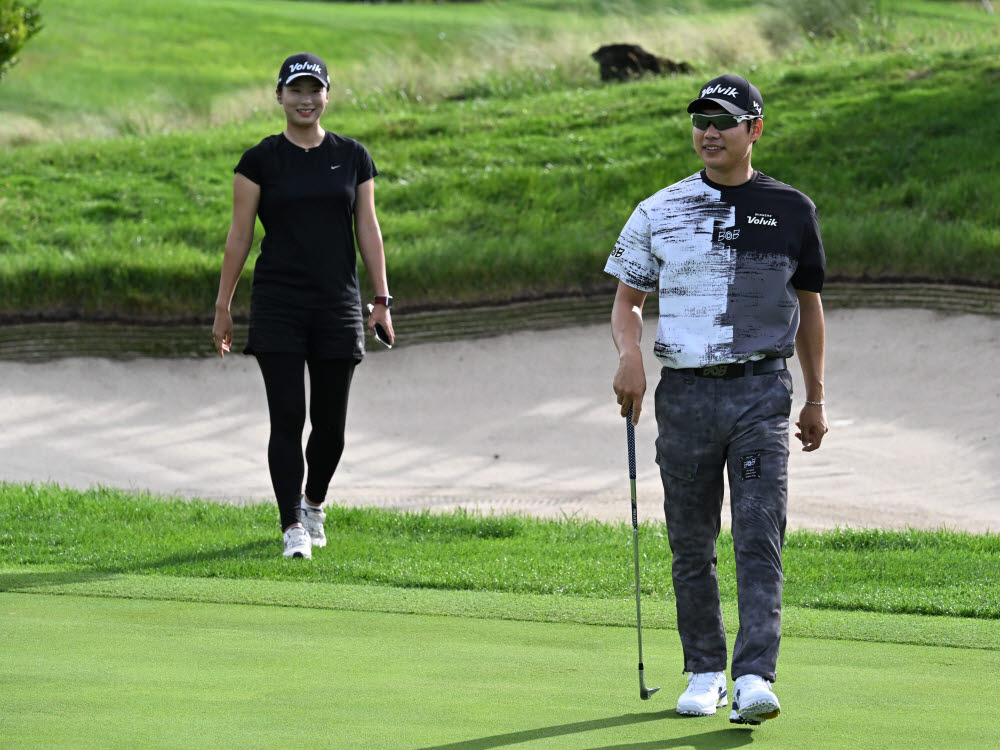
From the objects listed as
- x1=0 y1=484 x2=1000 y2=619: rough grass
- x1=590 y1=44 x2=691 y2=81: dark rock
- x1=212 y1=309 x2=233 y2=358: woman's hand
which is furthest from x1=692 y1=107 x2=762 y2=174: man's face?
x1=590 y1=44 x2=691 y2=81: dark rock

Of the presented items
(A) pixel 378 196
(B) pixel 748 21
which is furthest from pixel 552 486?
(B) pixel 748 21

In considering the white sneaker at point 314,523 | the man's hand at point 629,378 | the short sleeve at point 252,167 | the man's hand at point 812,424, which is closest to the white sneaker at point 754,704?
the man's hand at point 629,378

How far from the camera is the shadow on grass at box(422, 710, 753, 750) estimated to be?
3.43m

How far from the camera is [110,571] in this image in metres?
6.39

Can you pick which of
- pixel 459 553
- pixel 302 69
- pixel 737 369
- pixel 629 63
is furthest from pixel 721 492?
pixel 629 63

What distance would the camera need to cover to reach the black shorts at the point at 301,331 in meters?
6.49

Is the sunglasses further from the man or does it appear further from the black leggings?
the black leggings

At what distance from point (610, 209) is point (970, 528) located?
18.9 ft

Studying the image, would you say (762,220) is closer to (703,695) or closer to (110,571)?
(703,695)

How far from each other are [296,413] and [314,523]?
74 cm

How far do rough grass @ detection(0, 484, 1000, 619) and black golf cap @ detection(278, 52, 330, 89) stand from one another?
2002 mm

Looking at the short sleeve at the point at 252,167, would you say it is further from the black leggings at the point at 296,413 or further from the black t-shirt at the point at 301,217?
the black leggings at the point at 296,413

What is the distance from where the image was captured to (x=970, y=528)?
30.1 feet

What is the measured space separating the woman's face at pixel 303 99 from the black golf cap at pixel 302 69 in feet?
0.05
